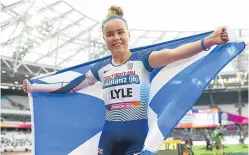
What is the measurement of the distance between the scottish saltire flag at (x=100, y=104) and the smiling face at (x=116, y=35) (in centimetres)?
26

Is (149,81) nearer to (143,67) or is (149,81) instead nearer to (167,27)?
(143,67)

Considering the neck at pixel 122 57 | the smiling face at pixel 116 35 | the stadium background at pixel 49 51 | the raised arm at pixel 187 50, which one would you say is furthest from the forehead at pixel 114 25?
the stadium background at pixel 49 51

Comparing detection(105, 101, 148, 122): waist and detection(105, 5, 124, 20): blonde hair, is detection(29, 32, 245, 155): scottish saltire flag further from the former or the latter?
detection(105, 5, 124, 20): blonde hair

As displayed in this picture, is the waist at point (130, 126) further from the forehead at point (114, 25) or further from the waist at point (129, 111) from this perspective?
the forehead at point (114, 25)

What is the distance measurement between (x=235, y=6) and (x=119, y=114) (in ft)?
81.6

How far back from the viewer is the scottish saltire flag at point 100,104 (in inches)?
102

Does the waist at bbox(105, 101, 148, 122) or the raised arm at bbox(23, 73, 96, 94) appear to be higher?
the raised arm at bbox(23, 73, 96, 94)

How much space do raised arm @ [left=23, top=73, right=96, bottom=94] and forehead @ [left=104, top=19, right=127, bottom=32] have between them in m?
0.62

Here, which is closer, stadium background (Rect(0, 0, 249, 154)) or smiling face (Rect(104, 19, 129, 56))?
smiling face (Rect(104, 19, 129, 56))

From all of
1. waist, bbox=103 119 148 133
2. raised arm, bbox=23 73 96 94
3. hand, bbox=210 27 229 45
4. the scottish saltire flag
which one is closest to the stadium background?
the scottish saltire flag

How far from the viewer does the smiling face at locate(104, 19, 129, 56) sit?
102 inches

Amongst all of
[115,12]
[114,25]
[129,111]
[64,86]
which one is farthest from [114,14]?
[64,86]

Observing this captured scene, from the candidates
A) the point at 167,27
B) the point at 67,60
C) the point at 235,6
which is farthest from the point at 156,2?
the point at 67,60

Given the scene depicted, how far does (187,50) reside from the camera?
241cm
